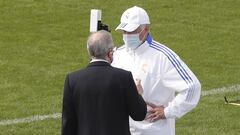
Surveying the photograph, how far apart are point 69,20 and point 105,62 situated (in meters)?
12.2

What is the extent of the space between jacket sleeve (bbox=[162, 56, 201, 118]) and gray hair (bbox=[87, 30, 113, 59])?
0.88 m

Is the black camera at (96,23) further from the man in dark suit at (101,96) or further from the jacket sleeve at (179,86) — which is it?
the man in dark suit at (101,96)

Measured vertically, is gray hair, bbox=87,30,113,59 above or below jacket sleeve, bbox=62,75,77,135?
above

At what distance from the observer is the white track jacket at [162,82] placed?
21.9 feet

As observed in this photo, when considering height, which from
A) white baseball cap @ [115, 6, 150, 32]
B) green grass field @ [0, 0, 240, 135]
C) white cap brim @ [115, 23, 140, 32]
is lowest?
green grass field @ [0, 0, 240, 135]

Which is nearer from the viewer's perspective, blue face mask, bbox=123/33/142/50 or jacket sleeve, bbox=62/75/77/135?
jacket sleeve, bbox=62/75/77/135

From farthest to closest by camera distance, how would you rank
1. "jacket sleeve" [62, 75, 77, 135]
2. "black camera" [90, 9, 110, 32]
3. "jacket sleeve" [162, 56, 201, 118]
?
"black camera" [90, 9, 110, 32] → "jacket sleeve" [162, 56, 201, 118] → "jacket sleeve" [62, 75, 77, 135]

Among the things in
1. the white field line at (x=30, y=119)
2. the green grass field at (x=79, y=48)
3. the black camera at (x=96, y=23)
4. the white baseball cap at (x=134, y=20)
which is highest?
the white baseball cap at (x=134, y=20)

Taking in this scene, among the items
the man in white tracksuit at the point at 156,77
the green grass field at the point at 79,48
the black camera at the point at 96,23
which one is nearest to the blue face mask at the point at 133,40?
the man in white tracksuit at the point at 156,77

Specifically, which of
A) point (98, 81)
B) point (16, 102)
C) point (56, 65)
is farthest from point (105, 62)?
point (56, 65)

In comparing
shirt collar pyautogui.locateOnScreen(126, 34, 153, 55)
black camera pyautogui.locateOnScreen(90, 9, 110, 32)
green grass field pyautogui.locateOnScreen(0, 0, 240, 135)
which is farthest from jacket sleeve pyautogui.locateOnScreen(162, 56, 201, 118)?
green grass field pyautogui.locateOnScreen(0, 0, 240, 135)

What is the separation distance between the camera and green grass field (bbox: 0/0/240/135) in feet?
36.4

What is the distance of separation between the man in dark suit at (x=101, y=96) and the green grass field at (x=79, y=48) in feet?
14.3

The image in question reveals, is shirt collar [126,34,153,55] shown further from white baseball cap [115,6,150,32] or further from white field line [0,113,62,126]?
white field line [0,113,62,126]
